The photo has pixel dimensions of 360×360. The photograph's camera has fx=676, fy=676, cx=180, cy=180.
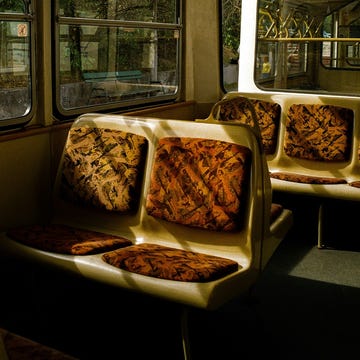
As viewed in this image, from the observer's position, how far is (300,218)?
17.3ft

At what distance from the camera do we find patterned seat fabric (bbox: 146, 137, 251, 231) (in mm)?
3145

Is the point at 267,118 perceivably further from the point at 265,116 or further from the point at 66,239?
the point at 66,239

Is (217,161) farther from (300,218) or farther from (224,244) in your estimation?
(300,218)

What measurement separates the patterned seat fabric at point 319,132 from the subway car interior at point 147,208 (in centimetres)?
1

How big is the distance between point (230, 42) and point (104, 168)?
3.21 m

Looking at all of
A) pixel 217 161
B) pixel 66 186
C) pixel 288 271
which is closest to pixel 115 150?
pixel 66 186

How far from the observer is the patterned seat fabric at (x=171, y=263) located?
2854 millimetres

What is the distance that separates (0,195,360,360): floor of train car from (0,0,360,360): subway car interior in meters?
0.01

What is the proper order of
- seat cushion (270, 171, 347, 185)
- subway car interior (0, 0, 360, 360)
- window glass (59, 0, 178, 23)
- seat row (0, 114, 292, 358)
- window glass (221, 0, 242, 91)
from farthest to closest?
window glass (221, 0, 242, 91) < seat cushion (270, 171, 347, 185) < window glass (59, 0, 178, 23) < subway car interior (0, 0, 360, 360) < seat row (0, 114, 292, 358)

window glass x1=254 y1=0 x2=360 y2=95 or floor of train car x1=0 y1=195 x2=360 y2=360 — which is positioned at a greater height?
window glass x1=254 y1=0 x2=360 y2=95

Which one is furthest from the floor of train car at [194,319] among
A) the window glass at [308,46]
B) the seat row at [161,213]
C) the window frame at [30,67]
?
the window glass at [308,46]

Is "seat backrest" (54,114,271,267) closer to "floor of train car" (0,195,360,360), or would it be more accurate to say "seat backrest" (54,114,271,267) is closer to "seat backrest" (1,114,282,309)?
"seat backrest" (1,114,282,309)

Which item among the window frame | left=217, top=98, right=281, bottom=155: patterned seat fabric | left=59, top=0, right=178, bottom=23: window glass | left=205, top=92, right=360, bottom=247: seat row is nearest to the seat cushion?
left=205, top=92, right=360, bottom=247: seat row

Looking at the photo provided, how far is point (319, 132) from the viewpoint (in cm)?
492
